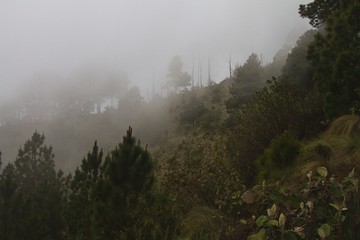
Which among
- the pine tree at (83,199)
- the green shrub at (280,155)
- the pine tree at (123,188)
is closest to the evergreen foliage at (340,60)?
the green shrub at (280,155)

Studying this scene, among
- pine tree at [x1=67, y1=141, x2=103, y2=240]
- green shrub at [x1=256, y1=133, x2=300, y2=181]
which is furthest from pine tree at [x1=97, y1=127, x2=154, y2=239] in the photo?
pine tree at [x1=67, y1=141, x2=103, y2=240]

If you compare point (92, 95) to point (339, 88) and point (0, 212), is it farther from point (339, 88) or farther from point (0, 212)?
point (339, 88)

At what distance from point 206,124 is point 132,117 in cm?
2635

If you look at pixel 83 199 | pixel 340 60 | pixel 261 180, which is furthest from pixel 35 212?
pixel 340 60

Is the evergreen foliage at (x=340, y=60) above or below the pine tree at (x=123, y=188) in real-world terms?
above

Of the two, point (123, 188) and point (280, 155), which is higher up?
point (280, 155)

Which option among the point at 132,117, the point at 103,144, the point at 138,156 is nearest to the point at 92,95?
the point at 132,117

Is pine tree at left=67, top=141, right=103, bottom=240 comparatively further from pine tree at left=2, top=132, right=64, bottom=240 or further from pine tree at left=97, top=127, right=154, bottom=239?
A: pine tree at left=97, top=127, right=154, bottom=239

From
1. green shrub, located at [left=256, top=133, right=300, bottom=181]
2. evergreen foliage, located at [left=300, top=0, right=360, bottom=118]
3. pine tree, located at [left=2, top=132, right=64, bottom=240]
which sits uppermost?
evergreen foliage, located at [left=300, top=0, right=360, bottom=118]

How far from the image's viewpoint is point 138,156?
11.1 m

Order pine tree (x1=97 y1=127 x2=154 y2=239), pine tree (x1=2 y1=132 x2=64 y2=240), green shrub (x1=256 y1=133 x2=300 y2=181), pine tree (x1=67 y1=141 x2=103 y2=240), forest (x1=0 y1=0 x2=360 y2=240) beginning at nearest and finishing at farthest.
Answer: forest (x1=0 y1=0 x2=360 y2=240) < green shrub (x1=256 y1=133 x2=300 y2=181) < pine tree (x1=97 y1=127 x2=154 y2=239) < pine tree (x1=67 y1=141 x2=103 y2=240) < pine tree (x1=2 y1=132 x2=64 y2=240)

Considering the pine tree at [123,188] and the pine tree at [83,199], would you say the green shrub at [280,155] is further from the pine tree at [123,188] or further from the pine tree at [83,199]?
the pine tree at [83,199]

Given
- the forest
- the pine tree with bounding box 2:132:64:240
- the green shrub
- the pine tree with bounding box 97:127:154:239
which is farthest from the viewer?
the pine tree with bounding box 2:132:64:240

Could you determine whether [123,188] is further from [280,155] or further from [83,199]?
[83,199]
